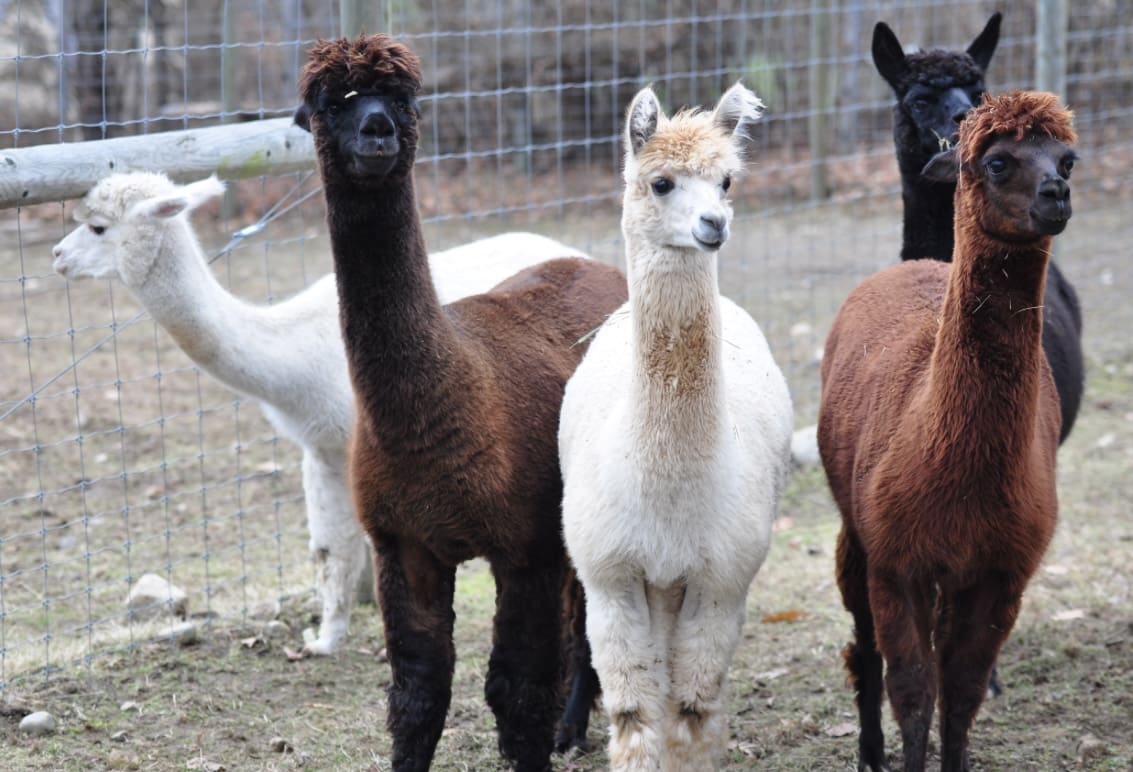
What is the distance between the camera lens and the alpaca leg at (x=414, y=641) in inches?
154

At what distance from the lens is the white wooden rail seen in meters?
4.50

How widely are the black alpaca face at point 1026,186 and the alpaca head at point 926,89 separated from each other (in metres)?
1.42

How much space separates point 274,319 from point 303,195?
7117 millimetres

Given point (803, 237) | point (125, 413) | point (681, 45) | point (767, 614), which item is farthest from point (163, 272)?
point (681, 45)

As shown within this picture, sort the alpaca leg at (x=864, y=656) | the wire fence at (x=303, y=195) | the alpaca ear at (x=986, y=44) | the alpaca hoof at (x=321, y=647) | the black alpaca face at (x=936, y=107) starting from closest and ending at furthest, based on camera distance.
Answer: the alpaca leg at (x=864, y=656)
the black alpaca face at (x=936, y=107)
the alpaca ear at (x=986, y=44)
the alpaca hoof at (x=321, y=647)
the wire fence at (x=303, y=195)

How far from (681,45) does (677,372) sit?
10081 mm

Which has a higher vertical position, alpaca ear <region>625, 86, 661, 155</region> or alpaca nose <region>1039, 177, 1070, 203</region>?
alpaca ear <region>625, 86, 661, 155</region>

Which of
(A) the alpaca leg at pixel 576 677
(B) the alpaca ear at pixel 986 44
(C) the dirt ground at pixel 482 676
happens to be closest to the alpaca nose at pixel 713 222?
(A) the alpaca leg at pixel 576 677

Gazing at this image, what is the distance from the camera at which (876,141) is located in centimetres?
1255

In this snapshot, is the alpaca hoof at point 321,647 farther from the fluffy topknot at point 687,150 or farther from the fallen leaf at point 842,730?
the fluffy topknot at point 687,150

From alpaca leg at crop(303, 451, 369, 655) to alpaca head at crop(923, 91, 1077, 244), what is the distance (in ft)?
9.27

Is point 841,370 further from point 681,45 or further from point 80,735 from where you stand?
point 681,45

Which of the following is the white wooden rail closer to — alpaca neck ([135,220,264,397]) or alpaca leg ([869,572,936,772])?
alpaca neck ([135,220,264,397])

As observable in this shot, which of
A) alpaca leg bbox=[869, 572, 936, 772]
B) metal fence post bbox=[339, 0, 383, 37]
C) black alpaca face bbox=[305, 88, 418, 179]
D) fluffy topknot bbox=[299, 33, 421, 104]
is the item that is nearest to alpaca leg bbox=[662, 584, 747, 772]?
alpaca leg bbox=[869, 572, 936, 772]
